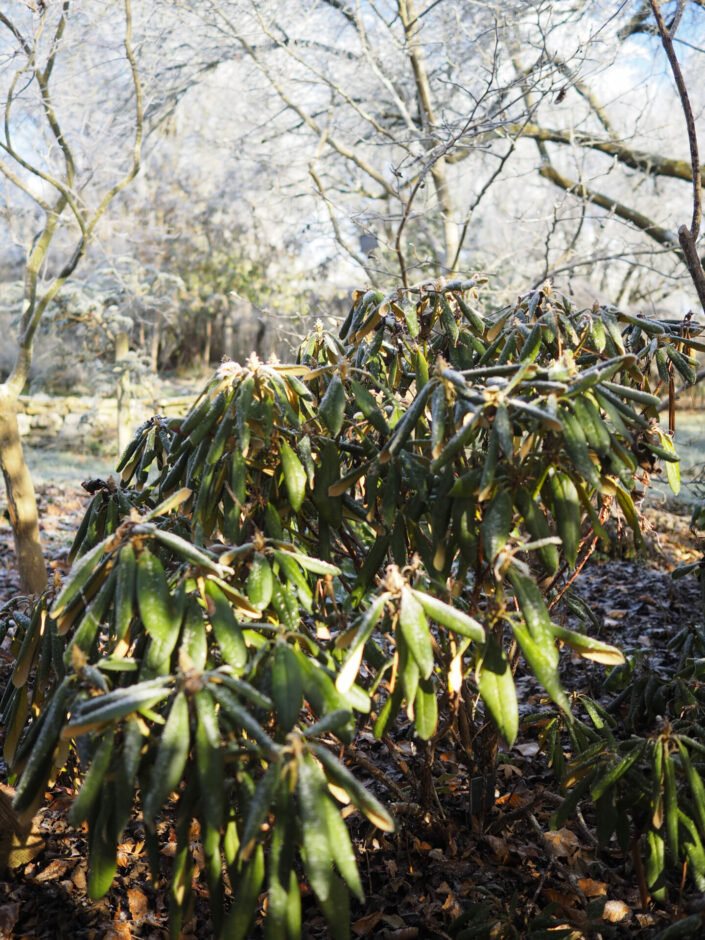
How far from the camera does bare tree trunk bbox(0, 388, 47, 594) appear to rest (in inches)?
123

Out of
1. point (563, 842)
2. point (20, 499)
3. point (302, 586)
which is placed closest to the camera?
point (302, 586)

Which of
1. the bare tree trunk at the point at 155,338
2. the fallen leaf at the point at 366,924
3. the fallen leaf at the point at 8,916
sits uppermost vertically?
the bare tree trunk at the point at 155,338

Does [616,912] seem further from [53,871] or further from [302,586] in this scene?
[53,871]

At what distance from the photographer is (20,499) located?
3.19 meters

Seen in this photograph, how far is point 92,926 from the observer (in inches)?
61.2

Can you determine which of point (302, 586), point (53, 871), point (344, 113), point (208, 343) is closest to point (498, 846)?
point (302, 586)

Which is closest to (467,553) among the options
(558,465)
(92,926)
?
(558,465)

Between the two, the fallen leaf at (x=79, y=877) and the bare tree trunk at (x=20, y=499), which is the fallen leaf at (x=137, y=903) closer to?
the fallen leaf at (x=79, y=877)

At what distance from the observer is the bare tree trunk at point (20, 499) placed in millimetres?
3125

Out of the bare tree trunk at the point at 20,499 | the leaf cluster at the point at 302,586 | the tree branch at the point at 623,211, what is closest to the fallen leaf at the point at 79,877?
the leaf cluster at the point at 302,586

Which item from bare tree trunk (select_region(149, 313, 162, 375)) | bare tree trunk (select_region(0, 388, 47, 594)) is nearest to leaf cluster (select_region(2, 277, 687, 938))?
bare tree trunk (select_region(0, 388, 47, 594))

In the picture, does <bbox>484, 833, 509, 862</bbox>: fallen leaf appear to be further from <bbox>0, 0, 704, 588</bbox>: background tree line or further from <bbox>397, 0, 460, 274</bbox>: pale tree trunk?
<bbox>397, 0, 460, 274</bbox>: pale tree trunk

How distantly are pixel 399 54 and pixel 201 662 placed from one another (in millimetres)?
5187

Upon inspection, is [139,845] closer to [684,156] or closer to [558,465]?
[558,465]
